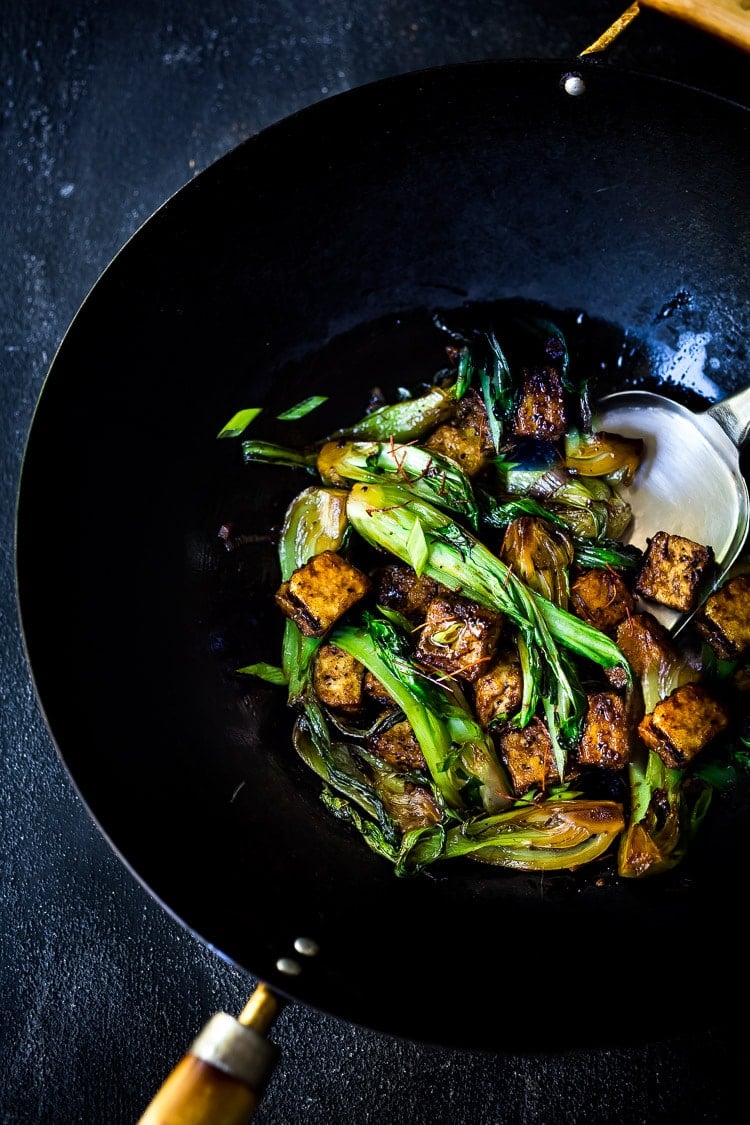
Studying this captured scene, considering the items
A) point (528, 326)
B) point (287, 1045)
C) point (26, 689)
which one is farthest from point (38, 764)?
point (528, 326)

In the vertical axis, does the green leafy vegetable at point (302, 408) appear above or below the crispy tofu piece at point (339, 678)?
above

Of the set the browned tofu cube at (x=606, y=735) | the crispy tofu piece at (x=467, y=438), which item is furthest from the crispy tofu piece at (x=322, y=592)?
the browned tofu cube at (x=606, y=735)

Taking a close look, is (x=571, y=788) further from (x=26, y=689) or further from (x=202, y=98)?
(x=202, y=98)

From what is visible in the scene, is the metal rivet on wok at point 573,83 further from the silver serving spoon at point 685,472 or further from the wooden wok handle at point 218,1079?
the wooden wok handle at point 218,1079

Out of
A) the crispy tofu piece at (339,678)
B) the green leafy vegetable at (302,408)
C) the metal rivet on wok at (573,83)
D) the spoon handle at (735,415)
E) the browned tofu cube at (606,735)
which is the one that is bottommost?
the crispy tofu piece at (339,678)

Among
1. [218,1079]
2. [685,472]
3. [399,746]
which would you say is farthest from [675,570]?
[218,1079]

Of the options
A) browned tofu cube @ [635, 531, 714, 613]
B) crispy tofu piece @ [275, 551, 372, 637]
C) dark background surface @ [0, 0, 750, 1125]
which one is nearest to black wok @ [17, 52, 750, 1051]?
dark background surface @ [0, 0, 750, 1125]
